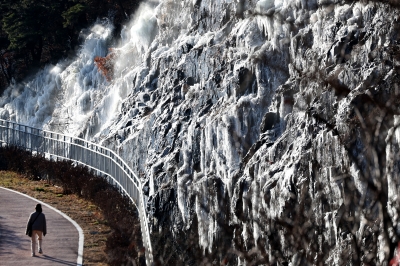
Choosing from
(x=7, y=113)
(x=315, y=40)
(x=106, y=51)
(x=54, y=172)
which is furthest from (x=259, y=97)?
(x=7, y=113)

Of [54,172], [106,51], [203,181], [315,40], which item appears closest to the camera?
[315,40]

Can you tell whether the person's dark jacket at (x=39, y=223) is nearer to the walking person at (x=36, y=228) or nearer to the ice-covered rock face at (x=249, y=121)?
the walking person at (x=36, y=228)

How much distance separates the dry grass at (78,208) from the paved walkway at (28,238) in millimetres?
197

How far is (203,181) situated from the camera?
20859 millimetres

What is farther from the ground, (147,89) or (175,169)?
(147,89)

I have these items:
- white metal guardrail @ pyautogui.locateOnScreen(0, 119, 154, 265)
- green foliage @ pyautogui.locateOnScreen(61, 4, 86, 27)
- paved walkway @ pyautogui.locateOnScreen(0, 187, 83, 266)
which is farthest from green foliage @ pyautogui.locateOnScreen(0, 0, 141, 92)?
paved walkway @ pyautogui.locateOnScreen(0, 187, 83, 266)

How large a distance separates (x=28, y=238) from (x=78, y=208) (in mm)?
3040

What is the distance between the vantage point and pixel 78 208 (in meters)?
19.6

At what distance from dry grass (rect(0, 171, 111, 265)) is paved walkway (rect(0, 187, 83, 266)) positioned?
0.20 metres

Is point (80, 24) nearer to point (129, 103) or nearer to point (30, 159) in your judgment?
point (129, 103)

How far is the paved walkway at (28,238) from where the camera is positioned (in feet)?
48.9

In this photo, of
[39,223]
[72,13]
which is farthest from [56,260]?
[72,13]

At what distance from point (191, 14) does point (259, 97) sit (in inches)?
322

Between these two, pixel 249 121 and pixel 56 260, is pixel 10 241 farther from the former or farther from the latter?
pixel 249 121
